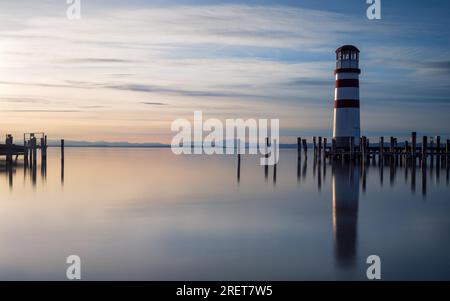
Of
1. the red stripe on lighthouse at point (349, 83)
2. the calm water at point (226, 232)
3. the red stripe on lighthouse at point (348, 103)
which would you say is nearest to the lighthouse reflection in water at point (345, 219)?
the calm water at point (226, 232)

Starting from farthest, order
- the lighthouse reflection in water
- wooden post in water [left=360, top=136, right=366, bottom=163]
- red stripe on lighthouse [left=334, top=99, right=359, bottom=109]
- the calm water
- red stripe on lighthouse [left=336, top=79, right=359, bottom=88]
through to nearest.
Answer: wooden post in water [left=360, top=136, right=366, bottom=163], red stripe on lighthouse [left=334, top=99, right=359, bottom=109], red stripe on lighthouse [left=336, top=79, right=359, bottom=88], the lighthouse reflection in water, the calm water

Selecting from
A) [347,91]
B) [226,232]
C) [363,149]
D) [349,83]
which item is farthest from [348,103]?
[226,232]

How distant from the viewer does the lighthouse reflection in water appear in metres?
6.53

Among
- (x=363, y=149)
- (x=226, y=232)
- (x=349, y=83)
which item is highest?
(x=349, y=83)

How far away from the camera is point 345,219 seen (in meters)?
9.59

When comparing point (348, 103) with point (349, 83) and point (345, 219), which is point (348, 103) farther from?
point (345, 219)

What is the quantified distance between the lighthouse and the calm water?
323 inches

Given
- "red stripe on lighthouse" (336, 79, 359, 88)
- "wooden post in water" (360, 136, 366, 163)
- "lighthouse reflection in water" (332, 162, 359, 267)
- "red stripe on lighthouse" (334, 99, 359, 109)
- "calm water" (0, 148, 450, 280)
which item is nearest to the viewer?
"calm water" (0, 148, 450, 280)

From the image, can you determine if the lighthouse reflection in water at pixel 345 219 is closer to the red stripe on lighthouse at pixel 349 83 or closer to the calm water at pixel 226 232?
the calm water at pixel 226 232

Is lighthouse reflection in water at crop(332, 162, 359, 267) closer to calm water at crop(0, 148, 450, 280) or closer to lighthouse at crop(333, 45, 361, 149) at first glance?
calm water at crop(0, 148, 450, 280)

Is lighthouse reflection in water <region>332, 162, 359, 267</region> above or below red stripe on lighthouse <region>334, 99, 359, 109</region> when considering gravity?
below

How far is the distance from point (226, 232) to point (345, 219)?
8.74 feet

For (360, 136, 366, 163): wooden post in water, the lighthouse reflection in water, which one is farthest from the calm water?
(360, 136, 366, 163): wooden post in water
